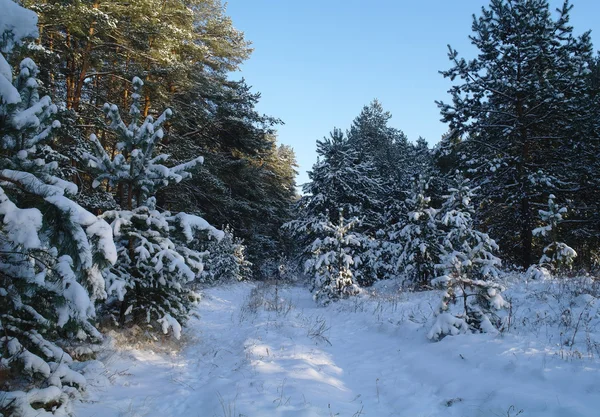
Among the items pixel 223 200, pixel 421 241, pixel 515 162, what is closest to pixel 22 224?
pixel 421 241

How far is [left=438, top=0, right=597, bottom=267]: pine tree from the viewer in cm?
1173

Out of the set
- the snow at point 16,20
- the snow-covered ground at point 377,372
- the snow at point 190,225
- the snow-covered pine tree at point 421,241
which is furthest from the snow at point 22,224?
the snow-covered pine tree at point 421,241

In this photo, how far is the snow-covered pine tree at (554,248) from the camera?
9734 millimetres

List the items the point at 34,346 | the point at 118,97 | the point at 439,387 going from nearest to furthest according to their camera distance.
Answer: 1. the point at 34,346
2. the point at 439,387
3. the point at 118,97

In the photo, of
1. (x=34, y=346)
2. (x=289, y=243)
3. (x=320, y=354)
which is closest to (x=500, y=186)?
(x=320, y=354)

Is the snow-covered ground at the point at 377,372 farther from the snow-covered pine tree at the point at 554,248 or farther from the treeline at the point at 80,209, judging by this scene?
the snow-covered pine tree at the point at 554,248

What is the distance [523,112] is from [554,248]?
5604 millimetres

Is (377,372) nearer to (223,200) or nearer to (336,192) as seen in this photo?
(336,192)

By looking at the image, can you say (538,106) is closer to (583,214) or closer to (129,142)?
(583,214)

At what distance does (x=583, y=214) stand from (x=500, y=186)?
3.18 m

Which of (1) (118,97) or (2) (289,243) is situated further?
(2) (289,243)

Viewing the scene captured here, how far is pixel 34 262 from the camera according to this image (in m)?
3.00

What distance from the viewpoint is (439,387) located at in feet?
13.0

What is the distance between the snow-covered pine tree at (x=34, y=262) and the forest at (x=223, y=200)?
0.7 inches
